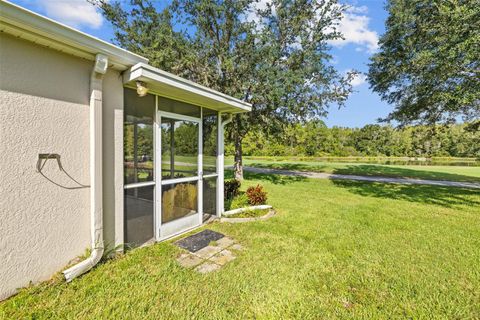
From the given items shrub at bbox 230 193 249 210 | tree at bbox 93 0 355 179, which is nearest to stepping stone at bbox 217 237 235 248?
shrub at bbox 230 193 249 210

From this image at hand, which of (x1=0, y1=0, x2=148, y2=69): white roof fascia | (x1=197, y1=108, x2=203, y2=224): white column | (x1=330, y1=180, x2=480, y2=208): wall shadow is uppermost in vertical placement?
(x1=0, y1=0, x2=148, y2=69): white roof fascia

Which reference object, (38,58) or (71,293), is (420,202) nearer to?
(71,293)

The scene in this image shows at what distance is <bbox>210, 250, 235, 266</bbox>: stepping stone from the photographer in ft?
9.86

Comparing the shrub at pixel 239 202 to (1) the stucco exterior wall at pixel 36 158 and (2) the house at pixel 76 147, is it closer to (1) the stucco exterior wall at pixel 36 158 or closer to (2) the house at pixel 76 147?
(2) the house at pixel 76 147

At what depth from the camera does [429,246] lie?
11.9ft

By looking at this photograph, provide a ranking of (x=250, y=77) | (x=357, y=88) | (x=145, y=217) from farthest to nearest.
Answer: (x=357, y=88) < (x=250, y=77) < (x=145, y=217)

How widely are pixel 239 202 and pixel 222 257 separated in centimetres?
258

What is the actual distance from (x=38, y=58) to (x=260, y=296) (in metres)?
3.51

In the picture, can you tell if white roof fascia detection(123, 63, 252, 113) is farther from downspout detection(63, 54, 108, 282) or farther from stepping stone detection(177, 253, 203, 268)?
stepping stone detection(177, 253, 203, 268)

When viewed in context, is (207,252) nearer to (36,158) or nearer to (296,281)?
(296,281)

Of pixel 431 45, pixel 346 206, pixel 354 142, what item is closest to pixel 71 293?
pixel 346 206

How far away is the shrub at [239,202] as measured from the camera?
553 cm

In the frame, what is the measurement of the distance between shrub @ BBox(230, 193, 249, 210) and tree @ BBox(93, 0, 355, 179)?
4572 mm

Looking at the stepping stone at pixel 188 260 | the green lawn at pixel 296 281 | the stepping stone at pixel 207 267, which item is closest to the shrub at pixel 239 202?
the green lawn at pixel 296 281
